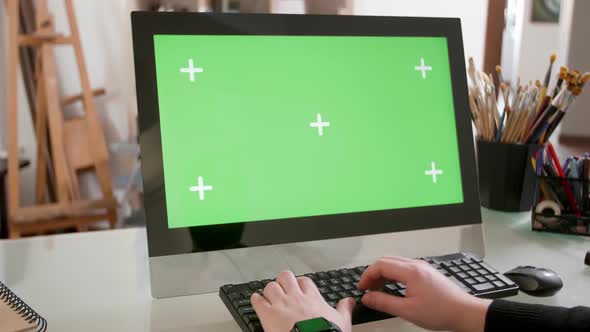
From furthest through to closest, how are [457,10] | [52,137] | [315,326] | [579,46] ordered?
1. [579,46]
2. [52,137]
3. [457,10]
4. [315,326]

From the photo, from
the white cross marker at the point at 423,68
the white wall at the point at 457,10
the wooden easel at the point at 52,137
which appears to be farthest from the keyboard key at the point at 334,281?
the wooden easel at the point at 52,137

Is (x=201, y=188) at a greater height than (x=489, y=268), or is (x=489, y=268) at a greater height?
(x=201, y=188)

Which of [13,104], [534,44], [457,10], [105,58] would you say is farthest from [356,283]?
[534,44]

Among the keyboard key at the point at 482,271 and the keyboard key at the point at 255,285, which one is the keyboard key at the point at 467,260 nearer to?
the keyboard key at the point at 482,271

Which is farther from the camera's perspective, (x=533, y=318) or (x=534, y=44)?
(x=534, y=44)

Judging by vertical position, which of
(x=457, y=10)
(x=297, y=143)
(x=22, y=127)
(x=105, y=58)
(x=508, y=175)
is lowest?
(x=22, y=127)

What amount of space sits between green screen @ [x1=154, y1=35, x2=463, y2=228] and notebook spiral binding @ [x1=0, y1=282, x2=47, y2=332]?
0.58ft

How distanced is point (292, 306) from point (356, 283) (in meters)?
0.11

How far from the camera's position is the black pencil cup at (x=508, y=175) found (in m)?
1.02

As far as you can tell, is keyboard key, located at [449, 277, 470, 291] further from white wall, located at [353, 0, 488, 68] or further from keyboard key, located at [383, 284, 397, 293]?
white wall, located at [353, 0, 488, 68]

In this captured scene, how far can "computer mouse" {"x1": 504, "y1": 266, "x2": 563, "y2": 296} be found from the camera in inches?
25.9

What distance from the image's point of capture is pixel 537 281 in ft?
2.16

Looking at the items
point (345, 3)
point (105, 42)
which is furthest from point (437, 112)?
point (105, 42)

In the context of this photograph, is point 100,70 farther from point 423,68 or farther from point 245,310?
point 245,310
